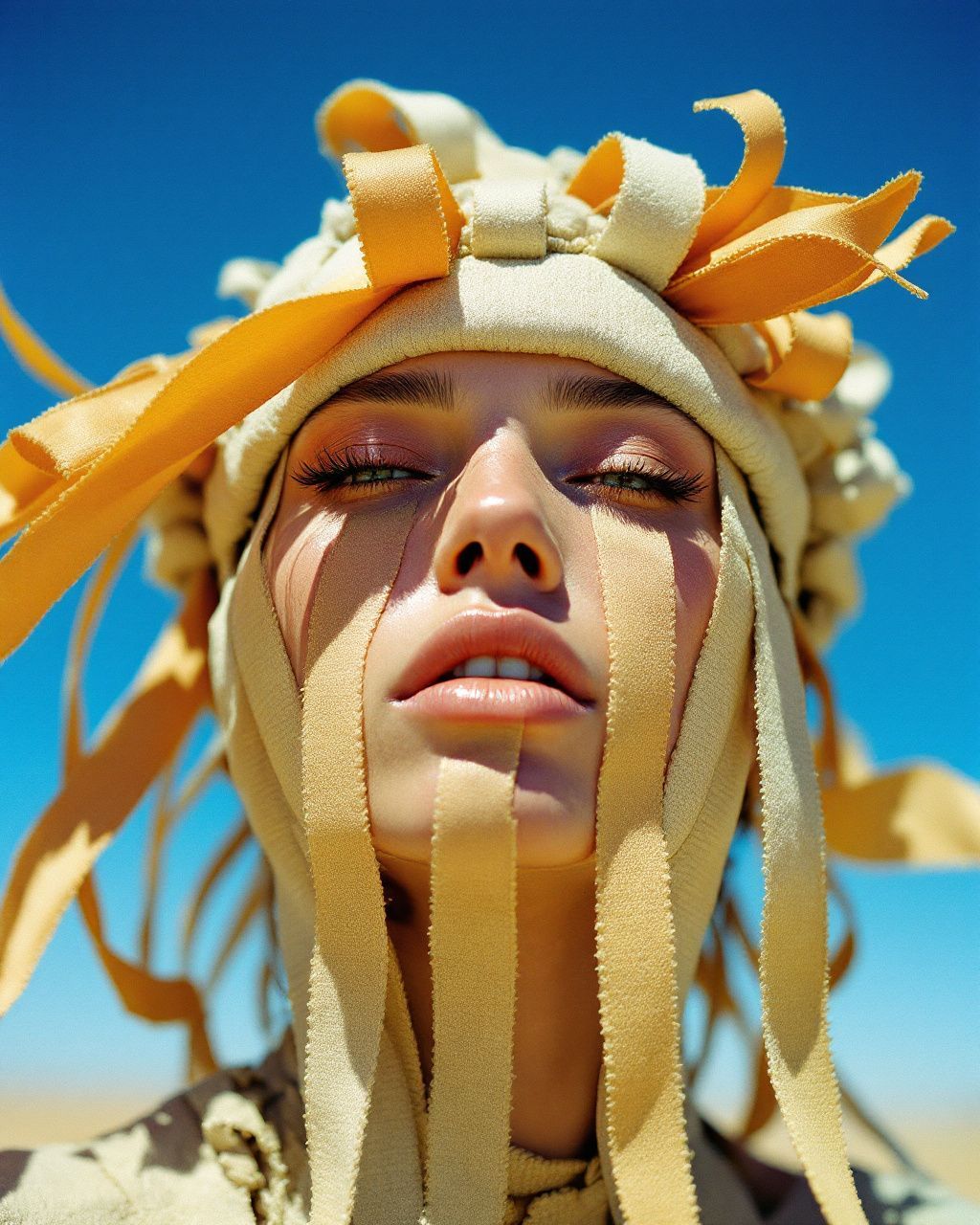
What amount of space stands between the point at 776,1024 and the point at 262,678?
925 mm

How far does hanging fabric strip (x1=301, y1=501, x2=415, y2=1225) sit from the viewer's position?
5.27 feet

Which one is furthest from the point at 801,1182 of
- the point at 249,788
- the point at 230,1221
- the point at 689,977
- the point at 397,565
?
the point at 397,565

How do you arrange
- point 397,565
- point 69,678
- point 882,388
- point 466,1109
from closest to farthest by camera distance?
point 466,1109 → point 397,565 → point 69,678 → point 882,388

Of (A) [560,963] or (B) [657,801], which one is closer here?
(B) [657,801]

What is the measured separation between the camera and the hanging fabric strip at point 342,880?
161 cm

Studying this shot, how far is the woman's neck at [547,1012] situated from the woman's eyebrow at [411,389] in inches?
28.4

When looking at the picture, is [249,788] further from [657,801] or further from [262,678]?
[657,801]

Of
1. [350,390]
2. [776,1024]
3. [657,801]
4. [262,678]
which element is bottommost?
[776,1024]

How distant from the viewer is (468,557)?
5.54ft

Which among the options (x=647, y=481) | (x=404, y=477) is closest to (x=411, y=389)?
(x=404, y=477)

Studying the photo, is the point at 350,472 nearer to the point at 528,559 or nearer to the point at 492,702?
the point at 528,559

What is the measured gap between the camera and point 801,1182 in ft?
7.13

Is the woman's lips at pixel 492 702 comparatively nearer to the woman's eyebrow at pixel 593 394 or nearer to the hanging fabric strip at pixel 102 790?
the woman's eyebrow at pixel 593 394

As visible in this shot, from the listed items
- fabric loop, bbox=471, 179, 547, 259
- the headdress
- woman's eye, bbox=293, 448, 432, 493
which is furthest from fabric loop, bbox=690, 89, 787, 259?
woman's eye, bbox=293, 448, 432, 493
